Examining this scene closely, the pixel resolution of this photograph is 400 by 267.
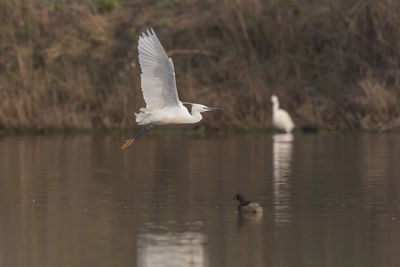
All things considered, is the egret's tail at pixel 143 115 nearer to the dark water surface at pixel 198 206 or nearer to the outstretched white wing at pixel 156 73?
the outstretched white wing at pixel 156 73

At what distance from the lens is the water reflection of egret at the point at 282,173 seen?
11584mm

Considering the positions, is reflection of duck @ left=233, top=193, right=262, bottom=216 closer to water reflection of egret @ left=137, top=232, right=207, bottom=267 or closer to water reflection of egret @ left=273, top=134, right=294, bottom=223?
water reflection of egret @ left=273, top=134, right=294, bottom=223

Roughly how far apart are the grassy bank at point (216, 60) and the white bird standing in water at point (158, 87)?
12.0 meters

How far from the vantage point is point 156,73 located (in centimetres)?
1336

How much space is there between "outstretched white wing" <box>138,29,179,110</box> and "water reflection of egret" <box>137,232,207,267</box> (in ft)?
11.4

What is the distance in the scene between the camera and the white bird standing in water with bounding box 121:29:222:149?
13125 mm

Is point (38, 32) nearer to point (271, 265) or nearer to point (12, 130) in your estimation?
point (12, 130)

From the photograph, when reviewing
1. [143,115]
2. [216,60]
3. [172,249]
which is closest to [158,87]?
[143,115]

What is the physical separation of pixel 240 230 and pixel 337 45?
65.7ft

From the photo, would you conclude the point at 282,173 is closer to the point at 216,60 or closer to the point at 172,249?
the point at 172,249

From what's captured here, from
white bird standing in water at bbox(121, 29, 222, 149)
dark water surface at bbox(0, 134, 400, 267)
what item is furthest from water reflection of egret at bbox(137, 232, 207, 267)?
white bird standing in water at bbox(121, 29, 222, 149)

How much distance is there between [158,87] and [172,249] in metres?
4.74

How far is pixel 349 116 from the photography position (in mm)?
26141

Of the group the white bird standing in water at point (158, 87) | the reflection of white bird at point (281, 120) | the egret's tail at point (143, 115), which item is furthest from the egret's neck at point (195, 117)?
the reflection of white bird at point (281, 120)
